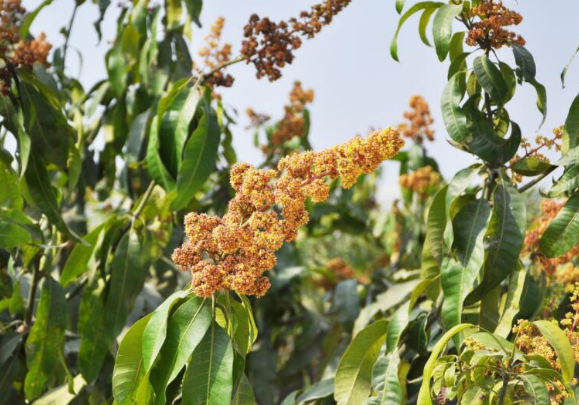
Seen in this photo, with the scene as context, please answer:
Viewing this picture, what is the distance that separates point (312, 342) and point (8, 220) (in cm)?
216

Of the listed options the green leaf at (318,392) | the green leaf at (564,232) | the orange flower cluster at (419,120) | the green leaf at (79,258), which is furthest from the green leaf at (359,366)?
the orange flower cluster at (419,120)

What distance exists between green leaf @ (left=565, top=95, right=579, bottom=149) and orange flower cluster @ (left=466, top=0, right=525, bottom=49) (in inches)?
7.9

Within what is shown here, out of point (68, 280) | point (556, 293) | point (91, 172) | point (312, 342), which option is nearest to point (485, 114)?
point (556, 293)

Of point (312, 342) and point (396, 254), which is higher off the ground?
point (396, 254)

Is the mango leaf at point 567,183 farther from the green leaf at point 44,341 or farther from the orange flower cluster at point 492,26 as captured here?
the green leaf at point 44,341

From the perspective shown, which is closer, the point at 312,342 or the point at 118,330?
the point at 118,330

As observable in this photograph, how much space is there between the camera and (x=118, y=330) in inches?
101

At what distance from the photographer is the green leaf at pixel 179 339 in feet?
5.25

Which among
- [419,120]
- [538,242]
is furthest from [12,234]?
[419,120]

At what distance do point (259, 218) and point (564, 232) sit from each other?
2.57 feet

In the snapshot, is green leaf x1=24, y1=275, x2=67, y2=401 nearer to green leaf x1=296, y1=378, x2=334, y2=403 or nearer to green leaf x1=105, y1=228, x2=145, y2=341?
green leaf x1=105, y1=228, x2=145, y2=341

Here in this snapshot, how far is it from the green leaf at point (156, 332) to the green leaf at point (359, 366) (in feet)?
2.26

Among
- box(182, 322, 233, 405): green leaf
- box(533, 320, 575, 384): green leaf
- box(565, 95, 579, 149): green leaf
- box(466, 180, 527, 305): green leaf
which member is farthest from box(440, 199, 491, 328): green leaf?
box(182, 322, 233, 405): green leaf

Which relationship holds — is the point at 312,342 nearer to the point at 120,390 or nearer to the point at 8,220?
the point at 8,220
